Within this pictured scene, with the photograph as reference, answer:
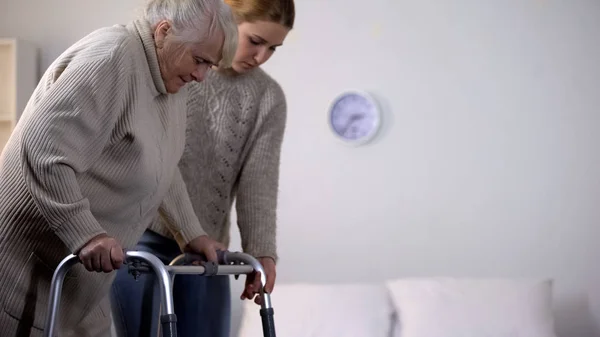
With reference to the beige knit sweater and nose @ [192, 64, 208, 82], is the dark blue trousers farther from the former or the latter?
nose @ [192, 64, 208, 82]

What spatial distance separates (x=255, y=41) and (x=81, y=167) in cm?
66

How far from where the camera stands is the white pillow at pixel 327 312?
356 centimetres

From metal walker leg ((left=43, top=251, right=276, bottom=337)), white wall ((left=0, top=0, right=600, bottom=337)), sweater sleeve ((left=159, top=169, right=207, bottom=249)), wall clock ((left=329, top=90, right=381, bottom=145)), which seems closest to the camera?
metal walker leg ((left=43, top=251, right=276, bottom=337))

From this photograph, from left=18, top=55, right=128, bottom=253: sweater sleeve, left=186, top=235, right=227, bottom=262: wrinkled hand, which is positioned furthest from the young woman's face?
left=18, top=55, right=128, bottom=253: sweater sleeve

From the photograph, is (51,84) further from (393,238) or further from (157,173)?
(393,238)

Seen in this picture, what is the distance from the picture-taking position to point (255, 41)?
6.41ft

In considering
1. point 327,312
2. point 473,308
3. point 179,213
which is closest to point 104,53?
point 179,213

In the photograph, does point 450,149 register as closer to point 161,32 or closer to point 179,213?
point 179,213

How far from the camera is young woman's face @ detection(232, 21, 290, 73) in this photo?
194cm

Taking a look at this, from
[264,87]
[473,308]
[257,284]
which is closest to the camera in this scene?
[257,284]

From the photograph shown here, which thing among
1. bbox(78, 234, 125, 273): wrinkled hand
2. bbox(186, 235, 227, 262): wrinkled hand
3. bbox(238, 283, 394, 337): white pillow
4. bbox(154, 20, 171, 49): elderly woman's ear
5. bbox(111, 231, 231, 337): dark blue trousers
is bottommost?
bbox(238, 283, 394, 337): white pillow

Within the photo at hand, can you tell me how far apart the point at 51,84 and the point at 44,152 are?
15 cm

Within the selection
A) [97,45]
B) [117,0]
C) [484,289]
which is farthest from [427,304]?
[97,45]

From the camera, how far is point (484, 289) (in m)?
3.63
